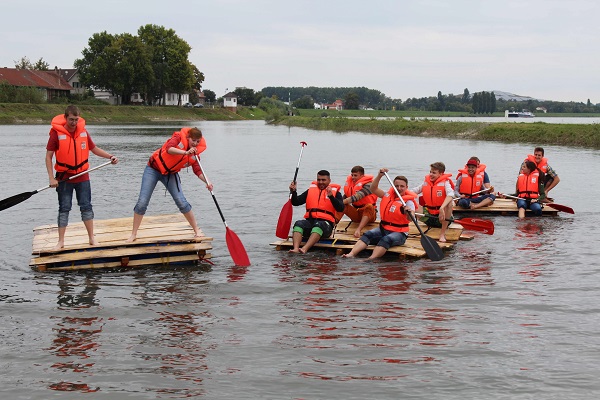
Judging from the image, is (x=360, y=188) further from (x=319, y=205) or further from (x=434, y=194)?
(x=434, y=194)

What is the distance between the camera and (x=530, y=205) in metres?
17.0

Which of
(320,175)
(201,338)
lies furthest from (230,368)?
(320,175)

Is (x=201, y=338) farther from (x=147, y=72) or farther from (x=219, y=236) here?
(x=147, y=72)

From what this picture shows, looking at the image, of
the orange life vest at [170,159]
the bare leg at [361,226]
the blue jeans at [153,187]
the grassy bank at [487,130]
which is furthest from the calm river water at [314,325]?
the grassy bank at [487,130]

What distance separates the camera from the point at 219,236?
14.7 meters

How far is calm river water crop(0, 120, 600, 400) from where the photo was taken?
6961 mm

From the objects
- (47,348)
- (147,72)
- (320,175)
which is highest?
(147,72)

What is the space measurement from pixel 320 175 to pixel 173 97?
120634 millimetres

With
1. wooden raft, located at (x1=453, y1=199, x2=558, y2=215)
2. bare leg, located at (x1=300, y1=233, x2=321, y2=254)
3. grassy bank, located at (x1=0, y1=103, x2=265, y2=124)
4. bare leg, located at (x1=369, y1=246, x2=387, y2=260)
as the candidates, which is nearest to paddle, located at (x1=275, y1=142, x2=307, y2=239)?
bare leg, located at (x1=300, y1=233, x2=321, y2=254)

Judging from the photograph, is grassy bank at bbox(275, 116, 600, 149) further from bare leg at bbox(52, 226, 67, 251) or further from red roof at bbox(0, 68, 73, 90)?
red roof at bbox(0, 68, 73, 90)

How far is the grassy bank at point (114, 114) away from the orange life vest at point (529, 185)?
74707mm

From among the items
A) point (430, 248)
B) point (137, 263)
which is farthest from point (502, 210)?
point (137, 263)

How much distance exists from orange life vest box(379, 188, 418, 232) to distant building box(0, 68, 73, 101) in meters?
90.0

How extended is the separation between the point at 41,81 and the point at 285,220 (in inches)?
3944
